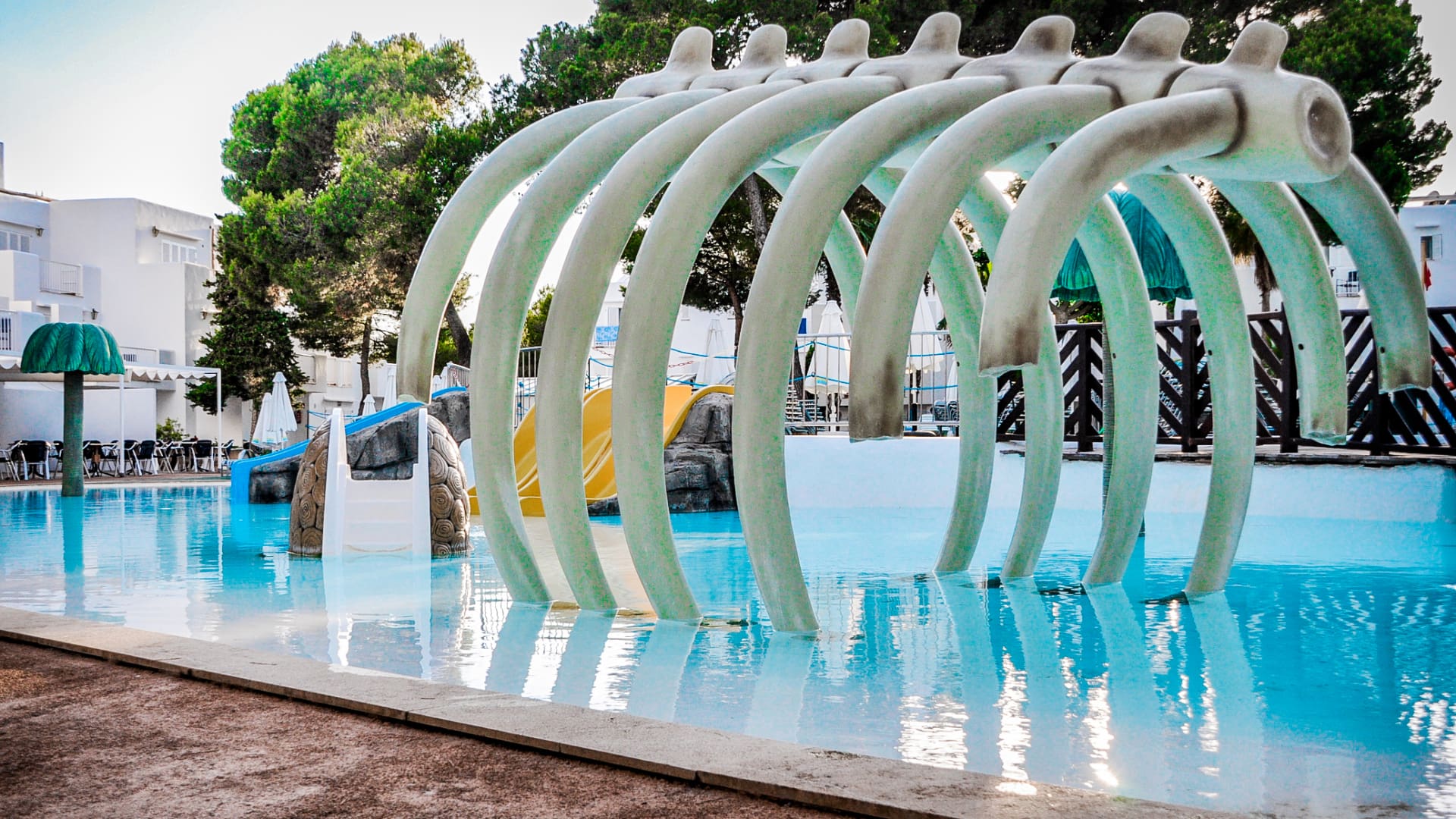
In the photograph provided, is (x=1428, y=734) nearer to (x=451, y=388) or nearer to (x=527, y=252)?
(x=527, y=252)

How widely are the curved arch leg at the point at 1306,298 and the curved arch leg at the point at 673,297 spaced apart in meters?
2.27

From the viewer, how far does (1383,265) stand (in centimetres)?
616

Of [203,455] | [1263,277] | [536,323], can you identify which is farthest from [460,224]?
[536,323]

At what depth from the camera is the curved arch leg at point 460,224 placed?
6.69 meters

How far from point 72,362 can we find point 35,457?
1121 cm

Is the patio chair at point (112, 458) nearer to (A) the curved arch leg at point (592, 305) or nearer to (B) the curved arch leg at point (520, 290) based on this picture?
(B) the curved arch leg at point (520, 290)

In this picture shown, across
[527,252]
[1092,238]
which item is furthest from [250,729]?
[1092,238]

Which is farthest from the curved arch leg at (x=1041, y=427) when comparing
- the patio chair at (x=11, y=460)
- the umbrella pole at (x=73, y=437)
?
the patio chair at (x=11, y=460)

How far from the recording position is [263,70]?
46281 mm

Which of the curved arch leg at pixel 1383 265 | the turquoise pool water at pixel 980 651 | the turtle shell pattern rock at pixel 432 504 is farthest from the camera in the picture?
the turtle shell pattern rock at pixel 432 504

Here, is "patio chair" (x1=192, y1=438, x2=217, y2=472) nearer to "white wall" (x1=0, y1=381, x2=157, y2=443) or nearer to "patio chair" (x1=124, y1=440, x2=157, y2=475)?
"patio chair" (x1=124, y1=440, x2=157, y2=475)

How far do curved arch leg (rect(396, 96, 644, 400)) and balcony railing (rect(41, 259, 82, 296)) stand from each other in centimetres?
4376

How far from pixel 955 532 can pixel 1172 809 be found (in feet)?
18.3

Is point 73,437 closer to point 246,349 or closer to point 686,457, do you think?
point 686,457
